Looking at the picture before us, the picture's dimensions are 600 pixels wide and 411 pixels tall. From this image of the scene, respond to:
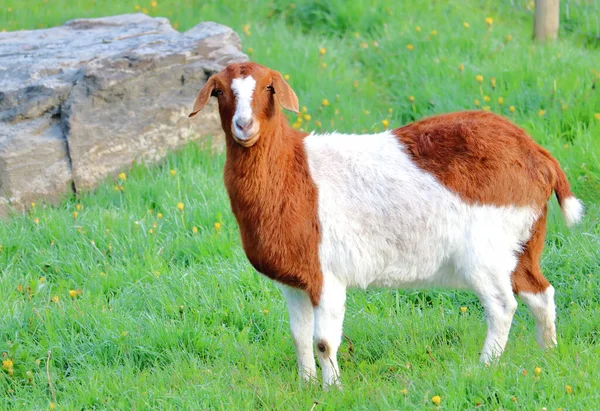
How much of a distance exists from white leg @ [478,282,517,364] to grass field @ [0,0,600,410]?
89 millimetres

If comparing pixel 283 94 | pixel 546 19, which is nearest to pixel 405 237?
pixel 283 94

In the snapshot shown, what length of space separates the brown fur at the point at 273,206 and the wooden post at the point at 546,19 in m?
5.14

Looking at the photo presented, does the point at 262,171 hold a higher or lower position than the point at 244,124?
lower

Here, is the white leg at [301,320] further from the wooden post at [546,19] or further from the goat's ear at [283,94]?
the wooden post at [546,19]

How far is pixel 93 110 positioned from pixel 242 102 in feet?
11.0

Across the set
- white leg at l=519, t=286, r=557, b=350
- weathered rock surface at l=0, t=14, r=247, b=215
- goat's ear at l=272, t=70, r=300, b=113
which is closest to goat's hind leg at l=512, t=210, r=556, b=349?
white leg at l=519, t=286, r=557, b=350

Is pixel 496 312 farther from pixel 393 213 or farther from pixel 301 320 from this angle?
pixel 301 320

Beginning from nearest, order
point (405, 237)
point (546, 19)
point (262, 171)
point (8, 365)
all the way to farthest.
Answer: point (262, 171) → point (405, 237) → point (8, 365) → point (546, 19)

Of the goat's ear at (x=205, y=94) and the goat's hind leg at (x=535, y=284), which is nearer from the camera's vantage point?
the goat's ear at (x=205, y=94)

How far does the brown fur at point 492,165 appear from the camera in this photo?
439cm

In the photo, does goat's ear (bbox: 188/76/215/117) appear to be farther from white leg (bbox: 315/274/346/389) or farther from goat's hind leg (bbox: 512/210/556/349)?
goat's hind leg (bbox: 512/210/556/349)

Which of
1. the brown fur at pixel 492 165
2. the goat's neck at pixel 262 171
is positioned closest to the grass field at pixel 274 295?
the brown fur at pixel 492 165

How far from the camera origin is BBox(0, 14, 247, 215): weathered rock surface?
689 cm

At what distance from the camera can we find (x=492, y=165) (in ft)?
14.4
